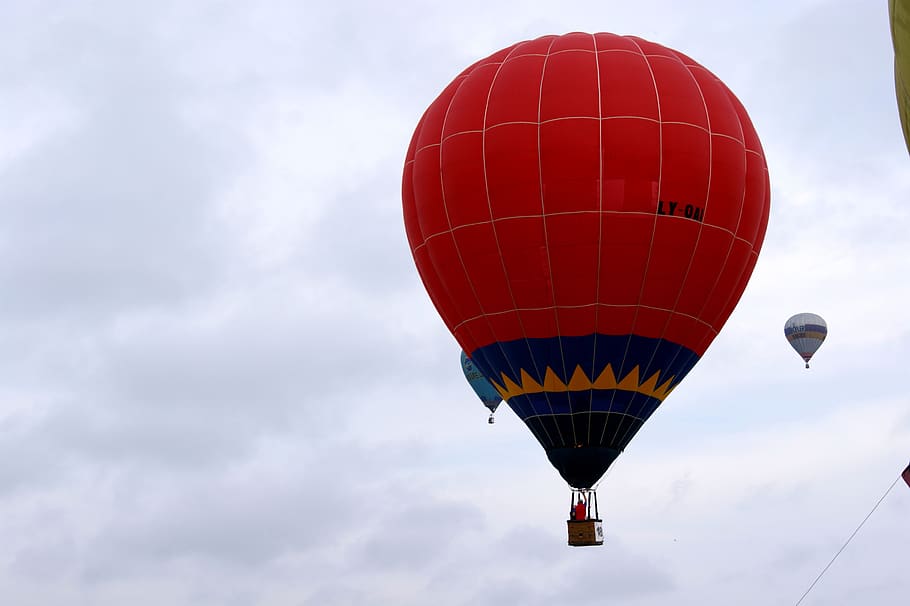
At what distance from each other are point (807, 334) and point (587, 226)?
2171cm

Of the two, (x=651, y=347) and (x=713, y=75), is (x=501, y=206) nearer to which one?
(x=651, y=347)

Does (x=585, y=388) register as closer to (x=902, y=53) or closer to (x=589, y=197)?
(x=589, y=197)

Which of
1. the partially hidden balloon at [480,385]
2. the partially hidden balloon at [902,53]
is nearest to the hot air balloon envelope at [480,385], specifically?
the partially hidden balloon at [480,385]

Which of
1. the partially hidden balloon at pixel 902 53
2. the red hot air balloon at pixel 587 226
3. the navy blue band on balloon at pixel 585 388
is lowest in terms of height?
the partially hidden balloon at pixel 902 53

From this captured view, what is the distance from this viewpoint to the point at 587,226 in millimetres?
22438

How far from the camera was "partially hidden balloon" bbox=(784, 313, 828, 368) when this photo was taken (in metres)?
41.9

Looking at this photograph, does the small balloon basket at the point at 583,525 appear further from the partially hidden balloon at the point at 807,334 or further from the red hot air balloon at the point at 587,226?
the partially hidden balloon at the point at 807,334

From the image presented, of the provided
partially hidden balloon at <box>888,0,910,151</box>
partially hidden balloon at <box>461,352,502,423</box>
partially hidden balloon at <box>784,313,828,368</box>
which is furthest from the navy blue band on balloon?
partially hidden balloon at <box>784,313,828,368</box>

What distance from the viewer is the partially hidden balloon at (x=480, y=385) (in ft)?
112

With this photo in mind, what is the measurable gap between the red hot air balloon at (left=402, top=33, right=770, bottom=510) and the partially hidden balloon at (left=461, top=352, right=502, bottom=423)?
9845 mm

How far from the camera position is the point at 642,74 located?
23.4 meters

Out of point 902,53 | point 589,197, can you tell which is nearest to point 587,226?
point 589,197

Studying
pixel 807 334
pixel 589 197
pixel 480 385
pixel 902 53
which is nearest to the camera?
pixel 902 53

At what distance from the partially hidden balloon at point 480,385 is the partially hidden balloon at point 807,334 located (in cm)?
1224
